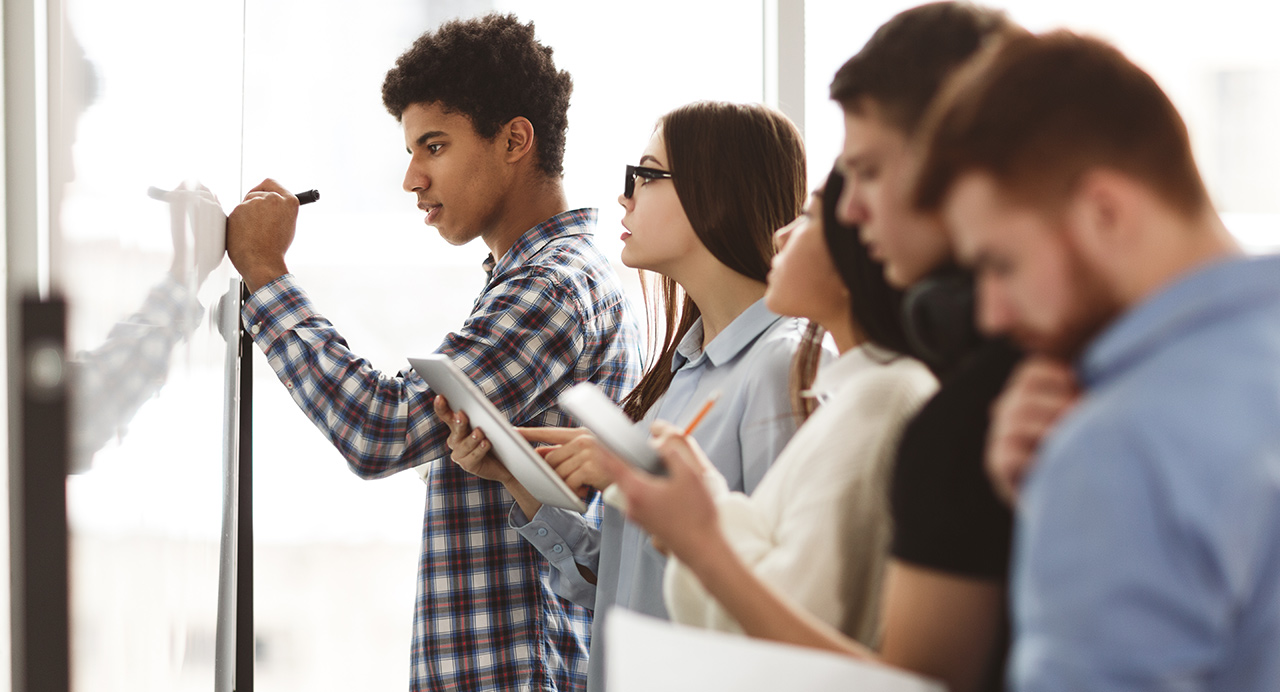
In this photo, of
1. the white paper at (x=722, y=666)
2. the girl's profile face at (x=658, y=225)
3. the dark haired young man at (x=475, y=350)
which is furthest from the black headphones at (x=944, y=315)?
the dark haired young man at (x=475, y=350)

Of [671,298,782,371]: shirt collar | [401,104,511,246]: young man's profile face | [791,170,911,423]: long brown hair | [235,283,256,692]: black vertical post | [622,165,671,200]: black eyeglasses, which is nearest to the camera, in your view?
[791,170,911,423]: long brown hair

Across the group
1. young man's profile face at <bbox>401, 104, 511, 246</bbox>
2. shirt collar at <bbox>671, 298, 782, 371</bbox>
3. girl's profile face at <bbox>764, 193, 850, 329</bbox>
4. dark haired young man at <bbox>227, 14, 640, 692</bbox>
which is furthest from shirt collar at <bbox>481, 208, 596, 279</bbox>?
girl's profile face at <bbox>764, 193, 850, 329</bbox>

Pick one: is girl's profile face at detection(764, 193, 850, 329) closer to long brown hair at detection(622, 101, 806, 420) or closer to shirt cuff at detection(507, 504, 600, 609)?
long brown hair at detection(622, 101, 806, 420)

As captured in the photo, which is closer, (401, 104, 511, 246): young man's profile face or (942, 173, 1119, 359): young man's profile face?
(942, 173, 1119, 359): young man's profile face

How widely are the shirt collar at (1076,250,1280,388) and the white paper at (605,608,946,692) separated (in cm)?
22

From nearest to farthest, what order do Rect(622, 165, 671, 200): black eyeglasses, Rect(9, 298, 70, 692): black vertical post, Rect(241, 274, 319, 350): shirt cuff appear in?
→ 1. Rect(9, 298, 70, 692): black vertical post
2. Rect(622, 165, 671, 200): black eyeglasses
3. Rect(241, 274, 319, 350): shirt cuff

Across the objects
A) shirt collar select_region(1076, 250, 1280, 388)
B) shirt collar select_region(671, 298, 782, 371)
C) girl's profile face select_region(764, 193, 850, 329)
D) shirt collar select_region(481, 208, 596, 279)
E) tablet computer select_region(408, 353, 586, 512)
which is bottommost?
tablet computer select_region(408, 353, 586, 512)

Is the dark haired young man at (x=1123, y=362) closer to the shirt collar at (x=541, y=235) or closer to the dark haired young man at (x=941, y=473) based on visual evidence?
the dark haired young man at (x=941, y=473)

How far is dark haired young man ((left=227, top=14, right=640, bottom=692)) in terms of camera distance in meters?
1.54

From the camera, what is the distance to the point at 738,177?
137 cm

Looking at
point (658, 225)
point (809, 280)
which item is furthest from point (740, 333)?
point (809, 280)

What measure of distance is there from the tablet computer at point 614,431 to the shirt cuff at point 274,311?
936mm

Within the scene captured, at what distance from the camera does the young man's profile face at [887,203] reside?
28.0 inches

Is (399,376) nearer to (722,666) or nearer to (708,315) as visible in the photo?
(708,315)
